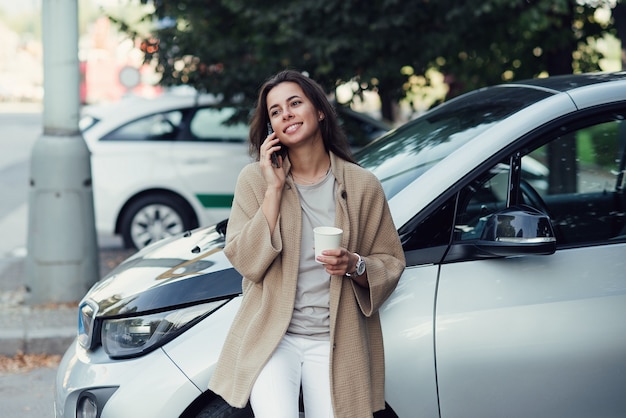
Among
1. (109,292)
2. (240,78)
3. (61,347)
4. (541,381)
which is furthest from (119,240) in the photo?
(541,381)

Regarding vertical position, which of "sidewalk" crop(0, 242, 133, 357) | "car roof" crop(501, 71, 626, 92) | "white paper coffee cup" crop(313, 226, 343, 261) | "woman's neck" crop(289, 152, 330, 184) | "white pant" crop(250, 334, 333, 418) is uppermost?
"car roof" crop(501, 71, 626, 92)

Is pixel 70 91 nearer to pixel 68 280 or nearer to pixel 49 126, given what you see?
pixel 49 126

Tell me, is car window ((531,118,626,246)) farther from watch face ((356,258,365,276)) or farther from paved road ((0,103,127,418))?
paved road ((0,103,127,418))

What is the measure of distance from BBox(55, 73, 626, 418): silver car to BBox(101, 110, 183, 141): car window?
6030 mm

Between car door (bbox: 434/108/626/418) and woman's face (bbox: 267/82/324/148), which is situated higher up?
woman's face (bbox: 267/82/324/148)

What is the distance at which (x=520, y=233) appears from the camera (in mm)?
2836

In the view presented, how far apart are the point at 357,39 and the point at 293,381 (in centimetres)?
484

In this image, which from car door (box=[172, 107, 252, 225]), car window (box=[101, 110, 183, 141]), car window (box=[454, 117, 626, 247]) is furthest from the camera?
car window (box=[101, 110, 183, 141])

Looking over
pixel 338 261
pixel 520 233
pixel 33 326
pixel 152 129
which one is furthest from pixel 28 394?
pixel 152 129

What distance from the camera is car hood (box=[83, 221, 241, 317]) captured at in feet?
10.3

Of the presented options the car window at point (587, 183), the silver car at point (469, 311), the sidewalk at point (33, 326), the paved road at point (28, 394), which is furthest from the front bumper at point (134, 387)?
the sidewalk at point (33, 326)

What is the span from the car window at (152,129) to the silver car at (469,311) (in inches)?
237

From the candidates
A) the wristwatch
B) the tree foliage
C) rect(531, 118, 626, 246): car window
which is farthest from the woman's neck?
the tree foliage

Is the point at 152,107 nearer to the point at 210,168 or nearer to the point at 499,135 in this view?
the point at 210,168
